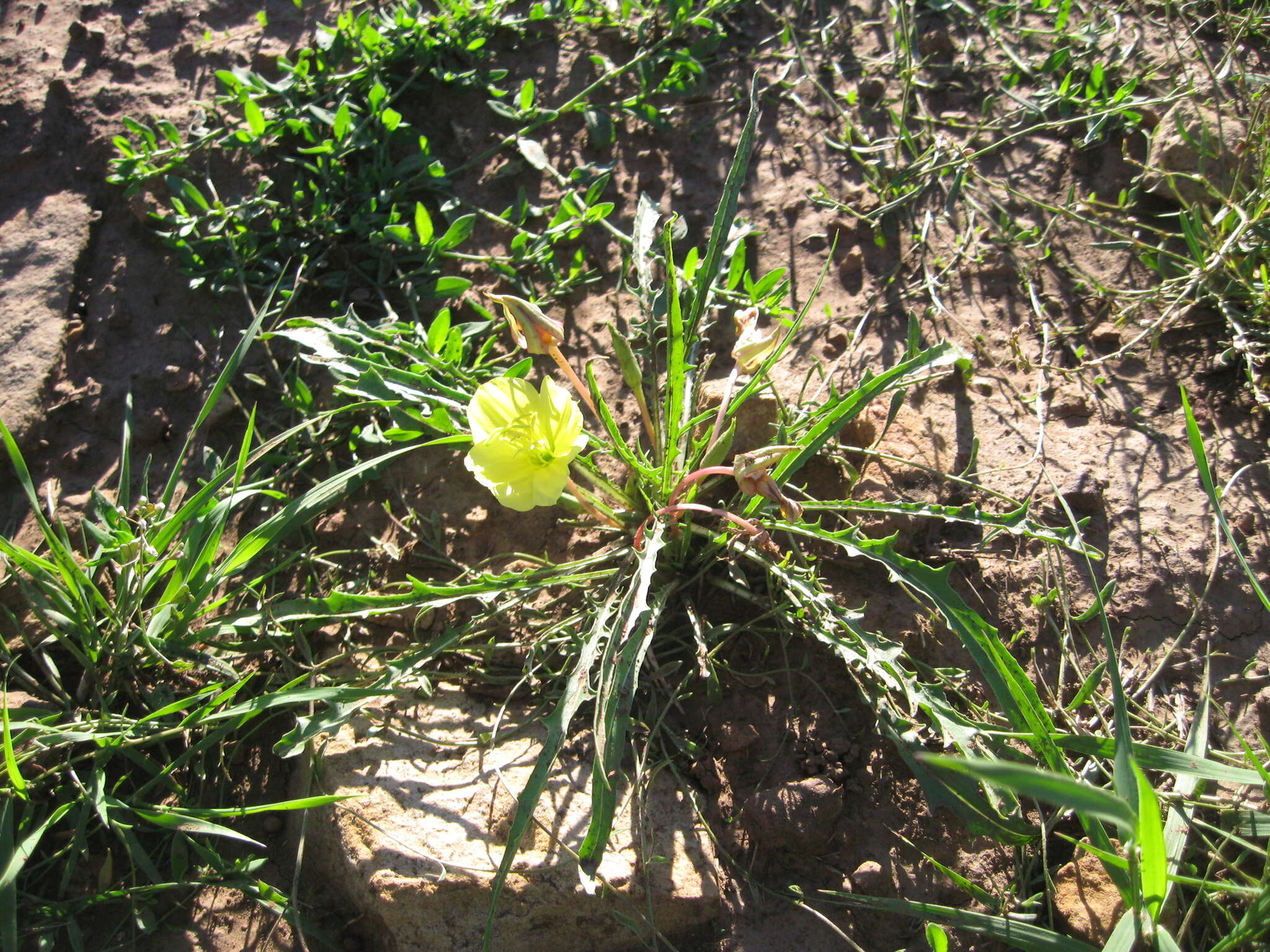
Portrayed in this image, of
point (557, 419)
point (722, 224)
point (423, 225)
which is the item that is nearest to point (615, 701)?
point (557, 419)

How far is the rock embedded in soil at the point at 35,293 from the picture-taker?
1.99 meters

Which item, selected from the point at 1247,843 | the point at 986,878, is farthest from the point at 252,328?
the point at 1247,843

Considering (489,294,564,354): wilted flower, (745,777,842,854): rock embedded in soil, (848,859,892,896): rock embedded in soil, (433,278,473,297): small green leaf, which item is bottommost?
(848,859,892,896): rock embedded in soil

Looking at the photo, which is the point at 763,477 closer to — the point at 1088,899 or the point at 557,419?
the point at 557,419

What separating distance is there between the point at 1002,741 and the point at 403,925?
1052 millimetres

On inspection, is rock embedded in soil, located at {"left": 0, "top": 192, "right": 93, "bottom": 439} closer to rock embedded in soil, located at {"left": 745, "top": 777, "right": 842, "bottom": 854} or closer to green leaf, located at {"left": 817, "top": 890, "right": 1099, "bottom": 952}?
rock embedded in soil, located at {"left": 745, "top": 777, "right": 842, "bottom": 854}

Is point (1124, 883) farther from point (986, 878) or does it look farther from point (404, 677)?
point (404, 677)

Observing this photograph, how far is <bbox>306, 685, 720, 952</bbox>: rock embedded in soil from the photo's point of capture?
1.44 meters

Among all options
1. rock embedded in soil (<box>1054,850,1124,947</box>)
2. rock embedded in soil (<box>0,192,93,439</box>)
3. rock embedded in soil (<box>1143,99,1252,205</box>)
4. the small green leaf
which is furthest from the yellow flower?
rock embedded in soil (<box>1143,99,1252,205</box>)

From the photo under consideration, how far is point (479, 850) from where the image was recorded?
4.85ft

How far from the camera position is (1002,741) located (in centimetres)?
142

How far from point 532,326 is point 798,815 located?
103 centimetres

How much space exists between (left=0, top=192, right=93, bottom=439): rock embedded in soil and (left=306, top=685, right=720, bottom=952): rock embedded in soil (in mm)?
1168

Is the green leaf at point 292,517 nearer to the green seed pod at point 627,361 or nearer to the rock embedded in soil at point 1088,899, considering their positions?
the green seed pod at point 627,361
